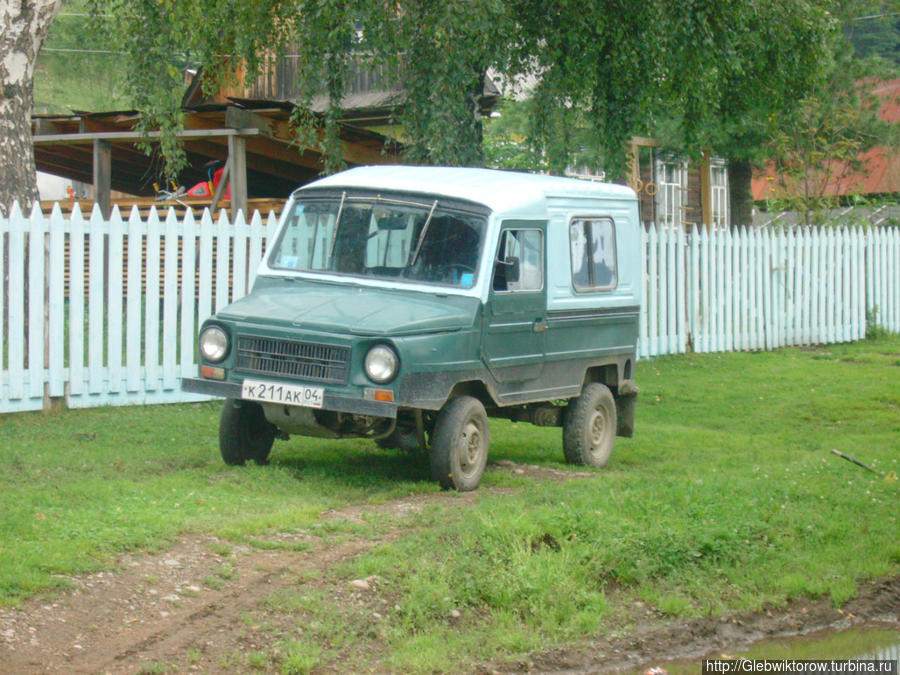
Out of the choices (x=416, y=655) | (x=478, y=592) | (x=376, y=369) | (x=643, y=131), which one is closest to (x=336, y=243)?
(x=376, y=369)

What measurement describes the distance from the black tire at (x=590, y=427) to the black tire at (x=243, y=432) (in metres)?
2.42

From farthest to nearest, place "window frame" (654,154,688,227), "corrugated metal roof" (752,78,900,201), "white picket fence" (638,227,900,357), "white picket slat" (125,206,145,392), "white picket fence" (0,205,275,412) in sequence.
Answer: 1. "window frame" (654,154,688,227)
2. "corrugated metal roof" (752,78,900,201)
3. "white picket fence" (638,227,900,357)
4. "white picket slat" (125,206,145,392)
5. "white picket fence" (0,205,275,412)

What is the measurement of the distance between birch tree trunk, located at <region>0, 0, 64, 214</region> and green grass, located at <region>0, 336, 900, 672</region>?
2.52m

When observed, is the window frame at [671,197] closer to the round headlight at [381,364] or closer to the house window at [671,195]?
the house window at [671,195]

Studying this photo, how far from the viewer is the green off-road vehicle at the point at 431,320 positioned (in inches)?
309

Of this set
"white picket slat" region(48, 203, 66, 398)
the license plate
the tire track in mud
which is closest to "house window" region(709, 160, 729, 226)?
"white picket slat" region(48, 203, 66, 398)

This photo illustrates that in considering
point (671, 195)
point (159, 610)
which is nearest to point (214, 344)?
point (159, 610)

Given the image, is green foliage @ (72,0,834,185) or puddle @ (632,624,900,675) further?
green foliage @ (72,0,834,185)

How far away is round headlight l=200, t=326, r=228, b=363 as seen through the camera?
8.15 m

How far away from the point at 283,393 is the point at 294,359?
237 millimetres

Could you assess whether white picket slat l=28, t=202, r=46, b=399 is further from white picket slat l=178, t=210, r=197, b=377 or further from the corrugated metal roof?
the corrugated metal roof

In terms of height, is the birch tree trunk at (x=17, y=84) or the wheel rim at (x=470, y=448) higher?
the birch tree trunk at (x=17, y=84)

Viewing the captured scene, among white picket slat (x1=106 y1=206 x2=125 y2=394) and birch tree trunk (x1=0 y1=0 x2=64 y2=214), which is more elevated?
birch tree trunk (x1=0 y1=0 x2=64 y2=214)

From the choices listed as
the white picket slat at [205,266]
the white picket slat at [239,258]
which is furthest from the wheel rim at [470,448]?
the white picket slat at [239,258]
